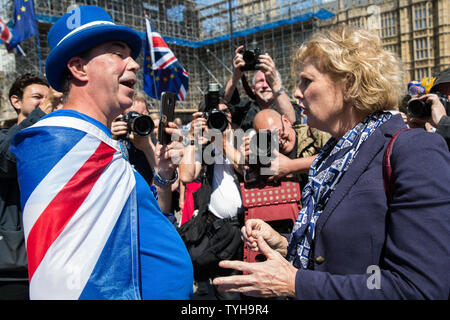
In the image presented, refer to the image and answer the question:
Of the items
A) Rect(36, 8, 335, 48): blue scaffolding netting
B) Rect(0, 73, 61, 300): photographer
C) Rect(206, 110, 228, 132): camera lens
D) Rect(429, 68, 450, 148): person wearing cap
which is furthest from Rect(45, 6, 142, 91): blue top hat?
Rect(36, 8, 335, 48): blue scaffolding netting

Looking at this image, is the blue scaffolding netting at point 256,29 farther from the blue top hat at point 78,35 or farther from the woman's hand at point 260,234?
the woman's hand at point 260,234

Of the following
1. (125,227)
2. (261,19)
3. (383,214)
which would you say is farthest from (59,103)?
(261,19)

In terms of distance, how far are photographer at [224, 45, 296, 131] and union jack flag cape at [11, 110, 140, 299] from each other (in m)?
1.69

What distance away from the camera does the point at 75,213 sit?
93cm

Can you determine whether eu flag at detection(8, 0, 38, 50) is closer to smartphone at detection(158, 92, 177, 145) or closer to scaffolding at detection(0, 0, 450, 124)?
smartphone at detection(158, 92, 177, 145)

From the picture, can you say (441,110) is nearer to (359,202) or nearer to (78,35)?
(359,202)

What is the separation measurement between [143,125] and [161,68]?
4184 millimetres

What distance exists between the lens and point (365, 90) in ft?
3.87

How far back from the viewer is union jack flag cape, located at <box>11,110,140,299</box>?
89cm

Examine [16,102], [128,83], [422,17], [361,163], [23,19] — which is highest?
[422,17]

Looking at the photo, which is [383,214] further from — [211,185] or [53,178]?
[211,185]

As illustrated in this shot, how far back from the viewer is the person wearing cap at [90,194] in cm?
90

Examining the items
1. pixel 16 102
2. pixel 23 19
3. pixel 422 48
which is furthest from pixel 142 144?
pixel 422 48

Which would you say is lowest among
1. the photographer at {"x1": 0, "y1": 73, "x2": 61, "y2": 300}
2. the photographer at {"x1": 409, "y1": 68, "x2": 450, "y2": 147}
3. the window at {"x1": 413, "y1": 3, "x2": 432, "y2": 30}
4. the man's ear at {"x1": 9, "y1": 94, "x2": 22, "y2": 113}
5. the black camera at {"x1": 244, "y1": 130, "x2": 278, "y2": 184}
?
the photographer at {"x1": 0, "y1": 73, "x2": 61, "y2": 300}
